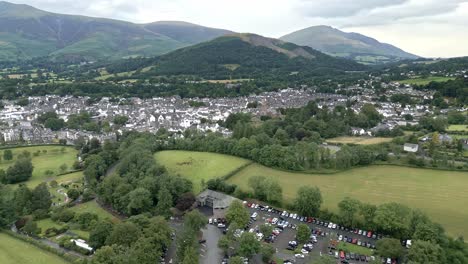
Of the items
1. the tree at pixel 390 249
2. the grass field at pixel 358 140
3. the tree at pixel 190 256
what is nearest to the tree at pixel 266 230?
the tree at pixel 190 256

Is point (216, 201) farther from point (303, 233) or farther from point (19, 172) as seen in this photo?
point (19, 172)

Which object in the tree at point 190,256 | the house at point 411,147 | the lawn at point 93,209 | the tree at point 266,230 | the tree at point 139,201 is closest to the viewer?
the tree at point 190,256

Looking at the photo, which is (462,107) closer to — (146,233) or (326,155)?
(326,155)

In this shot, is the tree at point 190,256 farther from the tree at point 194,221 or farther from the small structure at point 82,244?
the small structure at point 82,244

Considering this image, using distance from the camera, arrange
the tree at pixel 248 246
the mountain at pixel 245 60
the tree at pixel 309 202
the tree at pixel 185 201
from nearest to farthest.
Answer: the tree at pixel 248 246, the tree at pixel 309 202, the tree at pixel 185 201, the mountain at pixel 245 60

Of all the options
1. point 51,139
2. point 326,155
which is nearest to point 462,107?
point 326,155

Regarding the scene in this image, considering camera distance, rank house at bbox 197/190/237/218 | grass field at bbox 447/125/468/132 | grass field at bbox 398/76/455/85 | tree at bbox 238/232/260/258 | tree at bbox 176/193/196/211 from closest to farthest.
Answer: tree at bbox 238/232/260/258, tree at bbox 176/193/196/211, house at bbox 197/190/237/218, grass field at bbox 447/125/468/132, grass field at bbox 398/76/455/85

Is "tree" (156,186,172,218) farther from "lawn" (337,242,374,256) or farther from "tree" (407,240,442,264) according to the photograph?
"tree" (407,240,442,264)

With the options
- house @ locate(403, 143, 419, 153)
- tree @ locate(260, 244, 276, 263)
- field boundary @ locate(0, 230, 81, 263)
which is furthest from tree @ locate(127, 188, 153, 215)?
house @ locate(403, 143, 419, 153)
